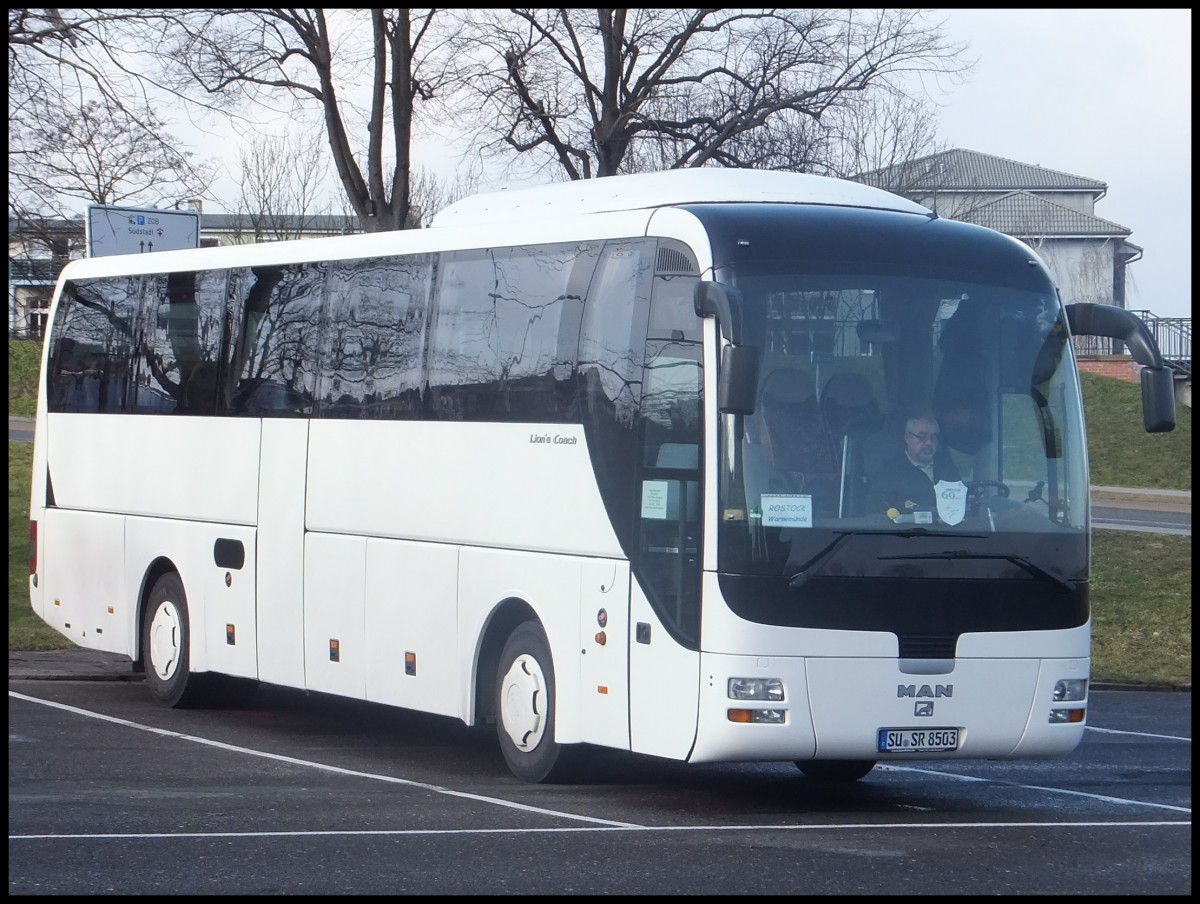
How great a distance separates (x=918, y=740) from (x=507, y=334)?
366cm

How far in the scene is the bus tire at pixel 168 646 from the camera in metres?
14.9

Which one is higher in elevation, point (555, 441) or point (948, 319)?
point (948, 319)

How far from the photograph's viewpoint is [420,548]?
12.3 m

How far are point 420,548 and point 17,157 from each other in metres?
12.8

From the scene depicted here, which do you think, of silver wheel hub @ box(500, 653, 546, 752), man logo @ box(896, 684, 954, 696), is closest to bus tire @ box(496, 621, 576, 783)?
silver wheel hub @ box(500, 653, 546, 752)

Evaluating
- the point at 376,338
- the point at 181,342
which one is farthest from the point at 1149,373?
the point at 181,342

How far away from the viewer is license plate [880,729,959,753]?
388 inches

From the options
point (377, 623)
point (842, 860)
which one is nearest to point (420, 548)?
point (377, 623)

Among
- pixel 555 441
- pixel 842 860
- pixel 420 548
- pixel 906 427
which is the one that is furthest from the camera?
pixel 420 548

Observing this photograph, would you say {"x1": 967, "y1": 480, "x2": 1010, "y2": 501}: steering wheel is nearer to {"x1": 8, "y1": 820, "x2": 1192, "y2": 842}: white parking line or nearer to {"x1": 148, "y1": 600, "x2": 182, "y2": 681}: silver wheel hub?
{"x1": 8, "y1": 820, "x2": 1192, "y2": 842}: white parking line

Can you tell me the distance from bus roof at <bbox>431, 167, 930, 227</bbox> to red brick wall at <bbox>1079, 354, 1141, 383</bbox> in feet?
131

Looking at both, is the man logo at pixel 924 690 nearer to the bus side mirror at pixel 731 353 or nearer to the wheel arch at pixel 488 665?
the bus side mirror at pixel 731 353

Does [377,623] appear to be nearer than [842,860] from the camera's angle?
No

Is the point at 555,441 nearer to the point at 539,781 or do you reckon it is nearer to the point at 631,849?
the point at 539,781
